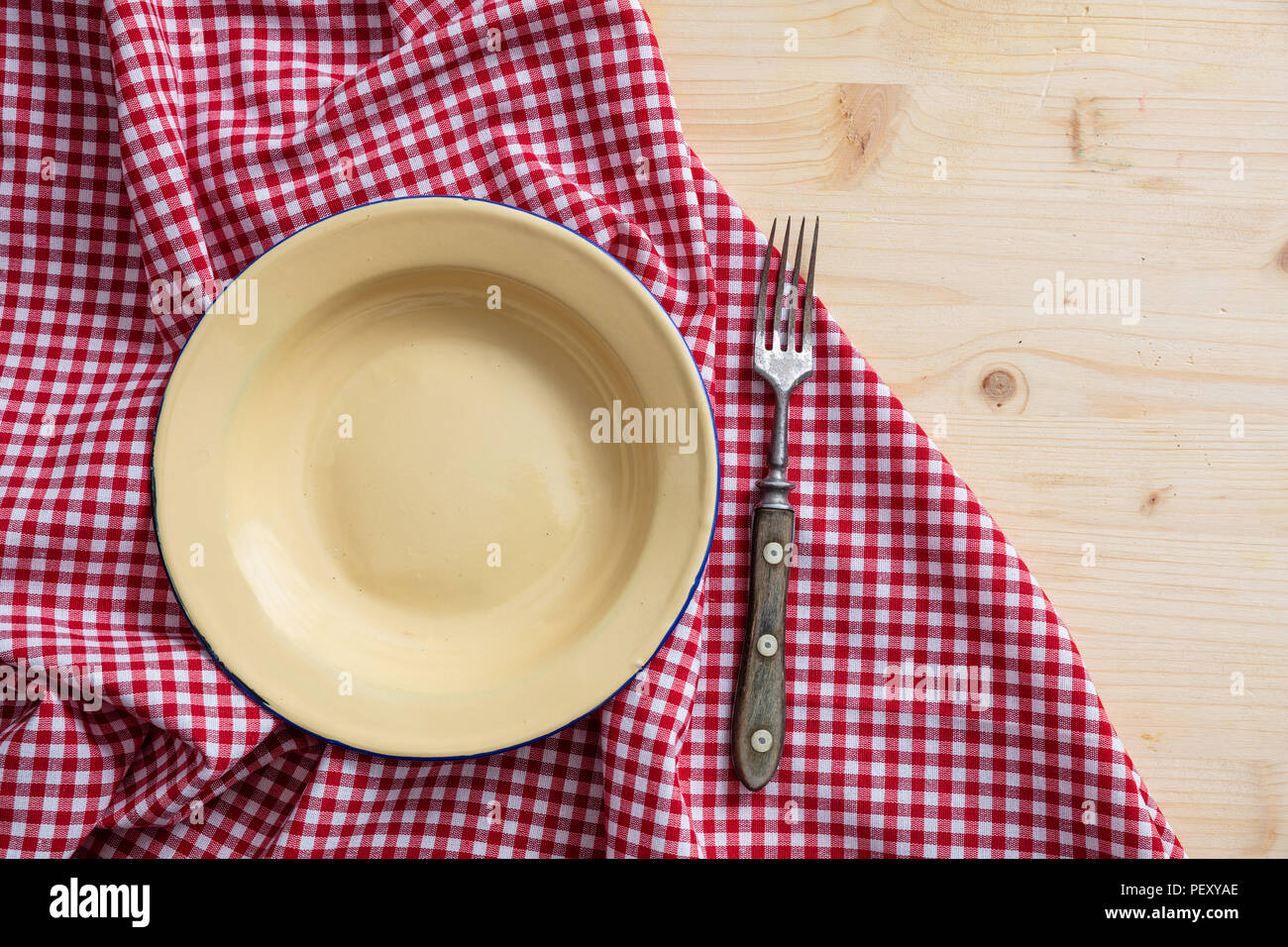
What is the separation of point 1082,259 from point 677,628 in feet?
1.54

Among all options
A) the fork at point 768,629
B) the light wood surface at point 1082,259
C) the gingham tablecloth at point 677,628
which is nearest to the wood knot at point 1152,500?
the light wood surface at point 1082,259

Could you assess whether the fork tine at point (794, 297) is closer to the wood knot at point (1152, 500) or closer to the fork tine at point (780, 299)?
the fork tine at point (780, 299)

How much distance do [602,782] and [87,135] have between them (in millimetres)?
663

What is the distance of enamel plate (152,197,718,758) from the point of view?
629 mm

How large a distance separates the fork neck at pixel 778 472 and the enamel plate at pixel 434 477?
0.25 feet

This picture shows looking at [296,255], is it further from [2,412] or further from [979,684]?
[979,684]

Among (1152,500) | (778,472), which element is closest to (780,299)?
(778,472)

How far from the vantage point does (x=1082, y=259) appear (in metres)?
0.76

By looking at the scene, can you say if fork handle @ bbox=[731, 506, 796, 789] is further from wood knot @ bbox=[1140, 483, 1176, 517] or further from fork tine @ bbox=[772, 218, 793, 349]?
wood knot @ bbox=[1140, 483, 1176, 517]

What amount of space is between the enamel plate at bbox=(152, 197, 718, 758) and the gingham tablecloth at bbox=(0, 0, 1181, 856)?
2.7 inches

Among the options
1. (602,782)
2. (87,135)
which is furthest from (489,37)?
(602,782)

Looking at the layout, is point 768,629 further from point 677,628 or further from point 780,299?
point 780,299

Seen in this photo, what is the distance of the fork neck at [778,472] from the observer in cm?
68

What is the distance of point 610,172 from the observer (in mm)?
715
